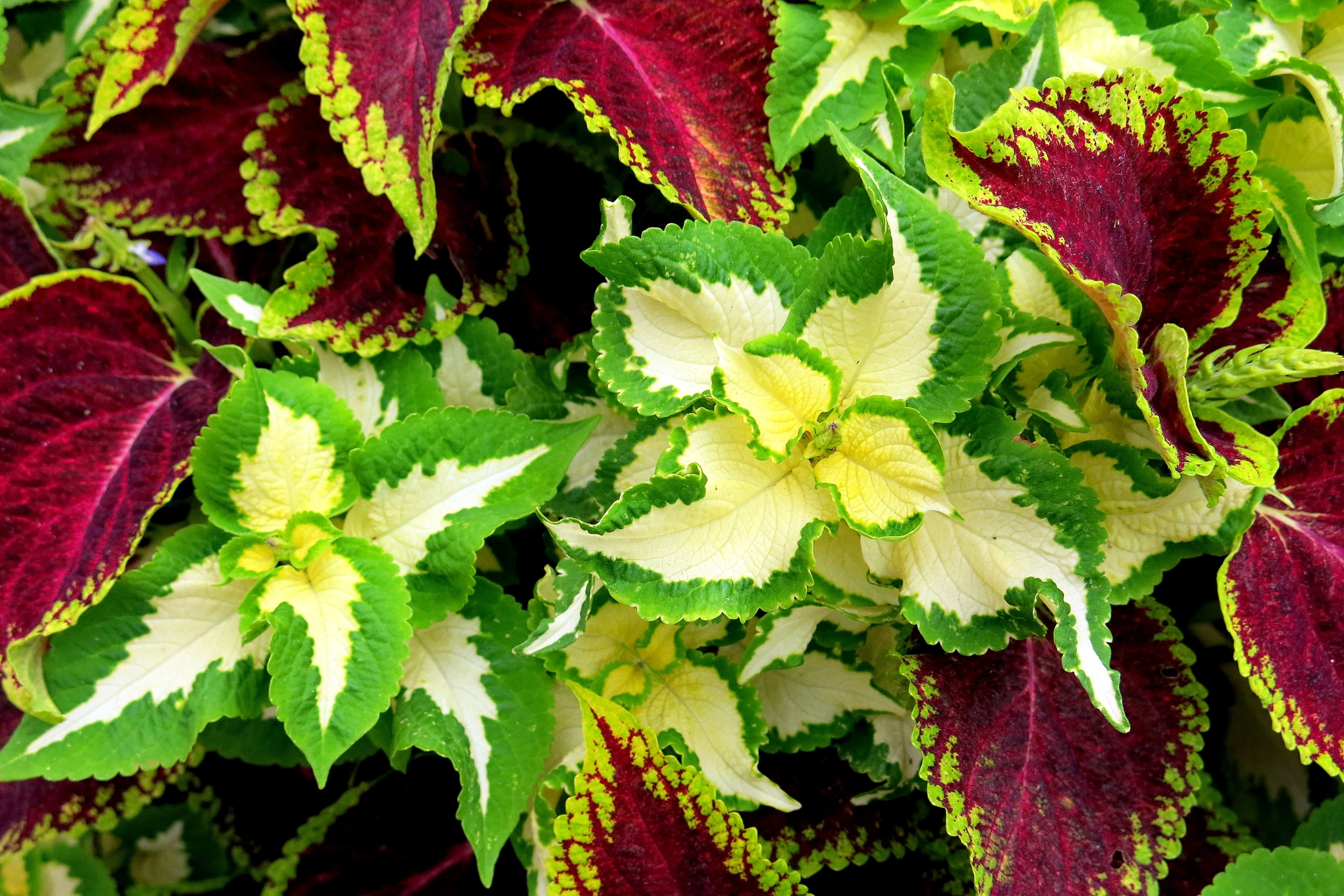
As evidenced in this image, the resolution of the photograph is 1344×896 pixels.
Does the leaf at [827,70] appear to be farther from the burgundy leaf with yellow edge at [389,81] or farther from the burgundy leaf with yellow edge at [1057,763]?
the burgundy leaf with yellow edge at [1057,763]

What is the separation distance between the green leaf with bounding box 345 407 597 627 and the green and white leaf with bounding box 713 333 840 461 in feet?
0.45

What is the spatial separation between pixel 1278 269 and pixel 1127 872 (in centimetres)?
40

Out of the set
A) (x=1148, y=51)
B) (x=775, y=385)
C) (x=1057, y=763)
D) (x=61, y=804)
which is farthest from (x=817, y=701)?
(x=61, y=804)

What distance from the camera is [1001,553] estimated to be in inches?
21.6

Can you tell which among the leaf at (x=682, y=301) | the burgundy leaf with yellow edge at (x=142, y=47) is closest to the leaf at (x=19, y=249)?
the burgundy leaf with yellow edge at (x=142, y=47)

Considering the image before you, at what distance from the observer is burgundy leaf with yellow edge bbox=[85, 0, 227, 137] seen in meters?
0.66

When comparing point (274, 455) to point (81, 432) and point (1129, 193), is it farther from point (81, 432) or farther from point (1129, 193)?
point (1129, 193)

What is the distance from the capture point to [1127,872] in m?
0.59

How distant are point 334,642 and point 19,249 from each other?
0.42 meters

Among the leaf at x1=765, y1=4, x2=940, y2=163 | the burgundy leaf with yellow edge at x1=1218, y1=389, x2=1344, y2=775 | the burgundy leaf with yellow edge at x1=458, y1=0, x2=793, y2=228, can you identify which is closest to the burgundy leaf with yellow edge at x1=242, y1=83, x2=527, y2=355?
the burgundy leaf with yellow edge at x1=458, y1=0, x2=793, y2=228

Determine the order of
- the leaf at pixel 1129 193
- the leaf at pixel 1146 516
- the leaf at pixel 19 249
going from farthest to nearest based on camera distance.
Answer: the leaf at pixel 19 249
the leaf at pixel 1146 516
the leaf at pixel 1129 193

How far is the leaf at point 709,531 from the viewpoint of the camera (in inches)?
20.1

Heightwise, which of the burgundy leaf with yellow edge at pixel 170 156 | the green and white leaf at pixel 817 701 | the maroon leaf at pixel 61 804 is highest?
the burgundy leaf with yellow edge at pixel 170 156

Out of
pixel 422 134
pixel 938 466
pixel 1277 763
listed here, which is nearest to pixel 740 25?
pixel 422 134
